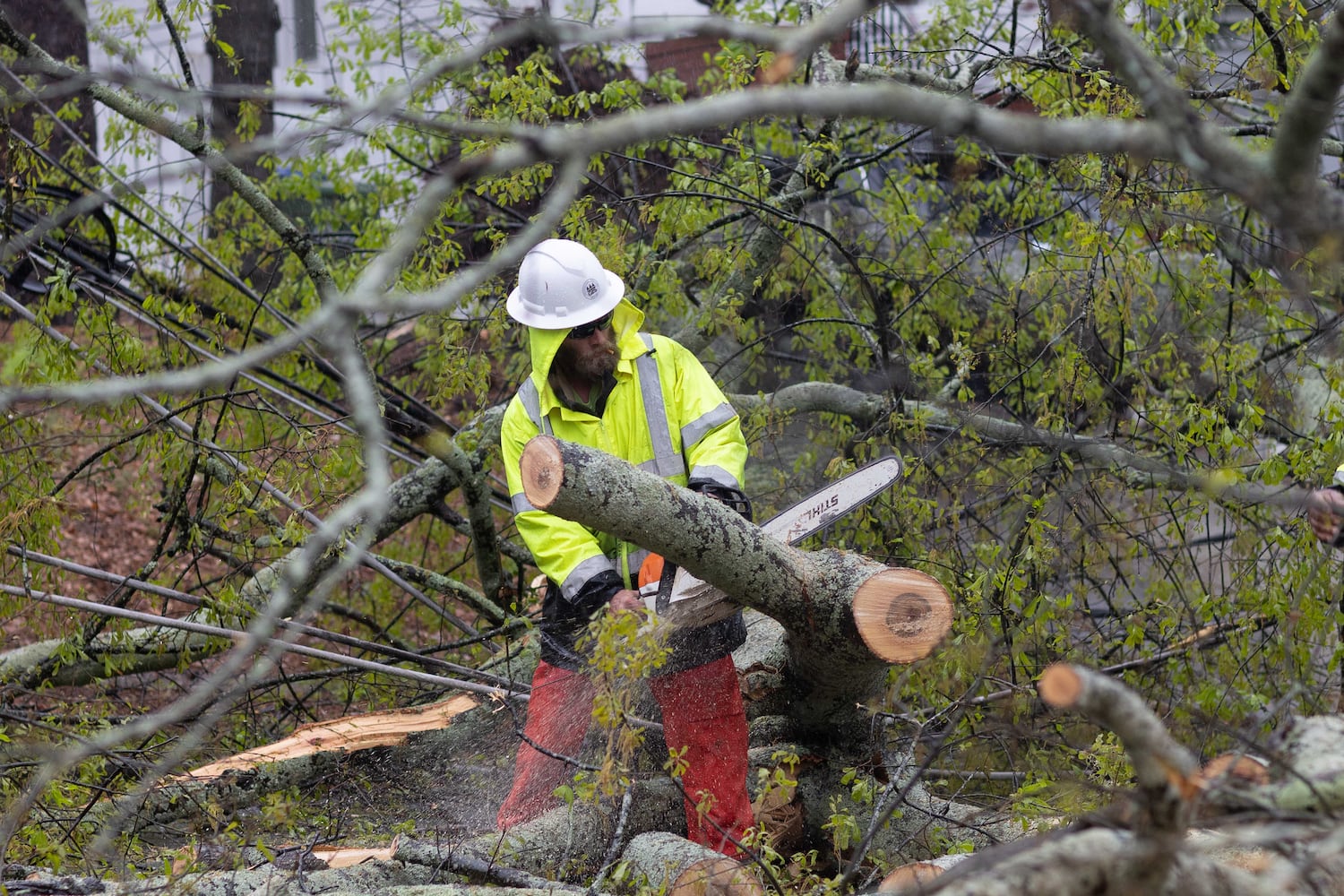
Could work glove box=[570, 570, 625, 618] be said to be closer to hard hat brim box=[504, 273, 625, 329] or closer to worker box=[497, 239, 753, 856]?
worker box=[497, 239, 753, 856]

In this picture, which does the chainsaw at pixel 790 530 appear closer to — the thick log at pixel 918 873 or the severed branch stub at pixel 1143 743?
the thick log at pixel 918 873

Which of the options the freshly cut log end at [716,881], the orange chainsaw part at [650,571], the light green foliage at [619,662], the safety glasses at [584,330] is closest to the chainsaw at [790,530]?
the orange chainsaw part at [650,571]

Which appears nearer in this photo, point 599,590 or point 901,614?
point 901,614

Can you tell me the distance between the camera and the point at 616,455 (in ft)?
12.0

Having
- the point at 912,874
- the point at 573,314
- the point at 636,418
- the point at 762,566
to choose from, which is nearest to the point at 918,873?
the point at 912,874

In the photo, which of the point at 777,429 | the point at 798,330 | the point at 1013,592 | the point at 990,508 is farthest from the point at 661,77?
the point at 1013,592

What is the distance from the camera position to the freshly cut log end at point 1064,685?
1639mm

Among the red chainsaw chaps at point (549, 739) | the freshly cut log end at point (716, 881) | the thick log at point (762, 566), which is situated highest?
the thick log at point (762, 566)

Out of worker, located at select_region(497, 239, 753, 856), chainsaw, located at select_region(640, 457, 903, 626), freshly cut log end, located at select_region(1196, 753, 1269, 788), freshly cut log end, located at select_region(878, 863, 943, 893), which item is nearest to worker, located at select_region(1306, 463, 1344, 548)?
chainsaw, located at select_region(640, 457, 903, 626)

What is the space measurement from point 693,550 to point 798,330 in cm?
365

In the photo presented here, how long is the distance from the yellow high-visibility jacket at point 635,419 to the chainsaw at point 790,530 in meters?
0.26

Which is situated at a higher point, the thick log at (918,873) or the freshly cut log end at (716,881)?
the thick log at (918,873)

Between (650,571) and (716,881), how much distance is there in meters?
0.93

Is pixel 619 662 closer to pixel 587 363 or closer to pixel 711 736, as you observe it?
pixel 711 736
